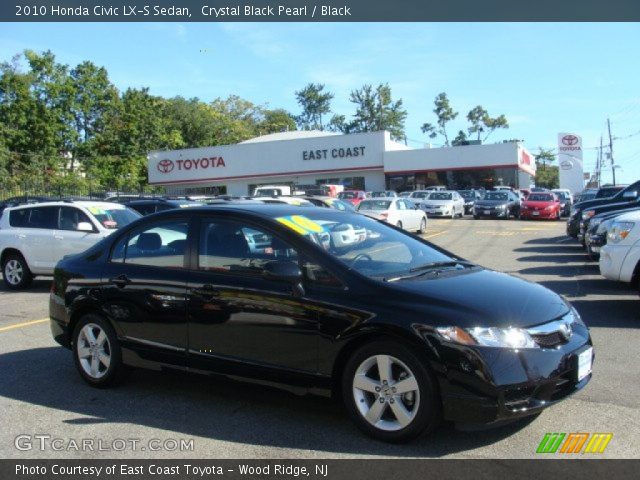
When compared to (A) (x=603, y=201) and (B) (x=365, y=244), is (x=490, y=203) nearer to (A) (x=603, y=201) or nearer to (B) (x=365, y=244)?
(A) (x=603, y=201)

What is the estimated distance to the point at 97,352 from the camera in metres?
5.78

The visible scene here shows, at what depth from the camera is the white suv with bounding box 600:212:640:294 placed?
27.2 ft

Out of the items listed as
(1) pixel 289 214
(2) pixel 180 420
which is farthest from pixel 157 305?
(1) pixel 289 214

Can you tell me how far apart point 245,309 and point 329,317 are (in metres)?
0.74

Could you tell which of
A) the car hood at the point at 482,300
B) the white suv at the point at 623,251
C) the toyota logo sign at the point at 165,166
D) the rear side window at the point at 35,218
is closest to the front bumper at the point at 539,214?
the white suv at the point at 623,251

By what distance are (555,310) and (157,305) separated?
3147mm

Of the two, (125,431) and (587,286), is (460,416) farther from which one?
(587,286)

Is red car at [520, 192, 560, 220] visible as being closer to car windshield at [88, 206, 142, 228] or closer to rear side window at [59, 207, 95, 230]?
car windshield at [88, 206, 142, 228]

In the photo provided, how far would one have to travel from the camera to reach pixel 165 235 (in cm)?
555

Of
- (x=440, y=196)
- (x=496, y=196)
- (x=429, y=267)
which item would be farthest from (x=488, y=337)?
(x=496, y=196)

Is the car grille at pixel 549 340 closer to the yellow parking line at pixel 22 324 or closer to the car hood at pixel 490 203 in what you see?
the yellow parking line at pixel 22 324

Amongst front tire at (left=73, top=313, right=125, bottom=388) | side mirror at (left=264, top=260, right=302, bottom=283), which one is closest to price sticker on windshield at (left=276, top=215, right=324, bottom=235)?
side mirror at (left=264, top=260, right=302, bottom=283)

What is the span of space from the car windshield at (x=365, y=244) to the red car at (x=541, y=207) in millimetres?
28181

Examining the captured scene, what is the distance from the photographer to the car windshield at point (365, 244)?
480 cm
